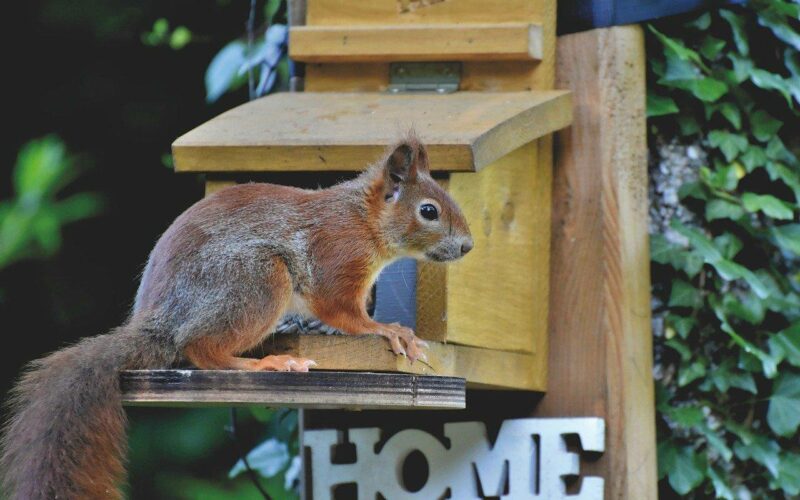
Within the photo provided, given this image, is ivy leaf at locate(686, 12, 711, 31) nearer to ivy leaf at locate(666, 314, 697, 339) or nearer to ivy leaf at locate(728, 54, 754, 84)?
ivy leaf at locate(728, 54, 754, 84)

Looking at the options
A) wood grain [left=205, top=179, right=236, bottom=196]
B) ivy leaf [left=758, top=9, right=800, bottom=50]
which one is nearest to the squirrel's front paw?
wood grain [left=205, top=179, right=236, bottom=196]

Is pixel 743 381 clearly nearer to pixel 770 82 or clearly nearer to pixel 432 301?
pixel 770 82

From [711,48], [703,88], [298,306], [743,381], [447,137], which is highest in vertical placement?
[711,48]

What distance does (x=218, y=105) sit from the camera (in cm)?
421

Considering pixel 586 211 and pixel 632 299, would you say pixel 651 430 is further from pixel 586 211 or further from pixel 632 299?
pixel 586 211

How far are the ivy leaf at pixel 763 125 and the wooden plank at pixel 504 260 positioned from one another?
1.98 feet

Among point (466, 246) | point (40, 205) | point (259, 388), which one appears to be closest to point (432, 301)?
point (466, 246)

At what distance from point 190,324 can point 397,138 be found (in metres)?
0.64

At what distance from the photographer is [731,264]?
3488 mm

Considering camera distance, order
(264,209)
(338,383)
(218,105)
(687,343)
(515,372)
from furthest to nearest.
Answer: (218,105), (687,343), (515,372), (264,209), (338,383)

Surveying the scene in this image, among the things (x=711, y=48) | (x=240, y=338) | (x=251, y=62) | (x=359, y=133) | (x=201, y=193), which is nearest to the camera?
(x=240, y=338)

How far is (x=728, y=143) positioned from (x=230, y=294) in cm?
154

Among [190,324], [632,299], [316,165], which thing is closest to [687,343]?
[632,299]

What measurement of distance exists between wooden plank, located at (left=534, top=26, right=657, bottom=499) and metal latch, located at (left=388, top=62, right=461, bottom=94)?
0.28m
